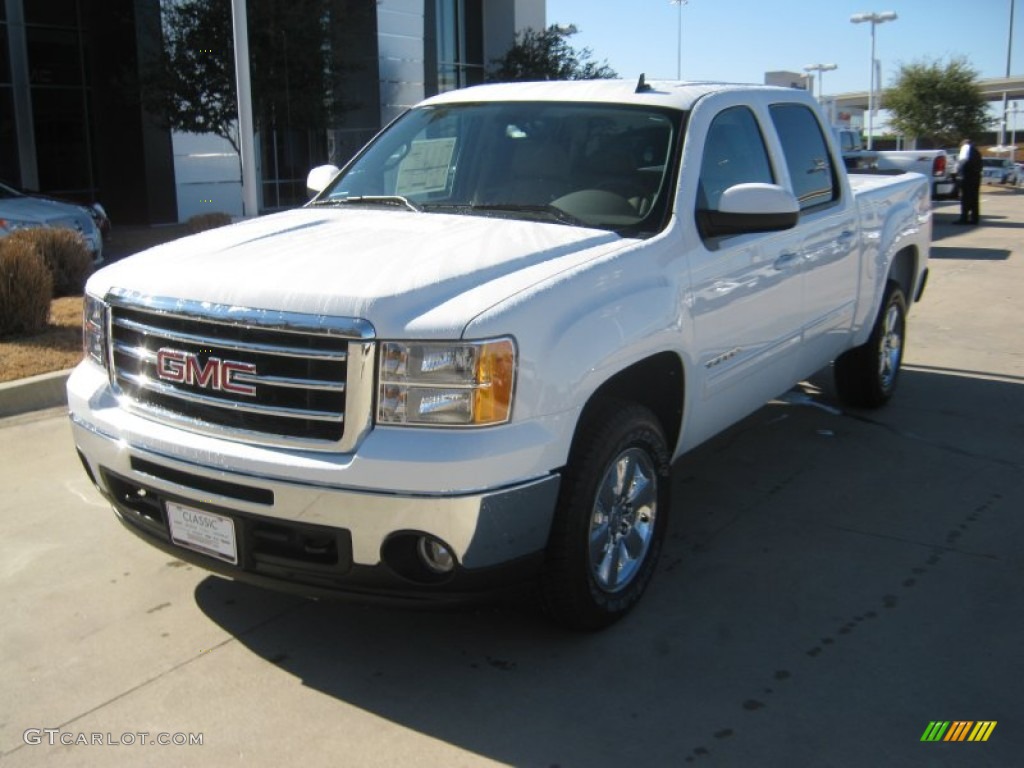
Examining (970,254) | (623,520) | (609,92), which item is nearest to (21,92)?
(970,254)

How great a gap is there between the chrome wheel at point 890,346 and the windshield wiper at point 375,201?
11.6ft

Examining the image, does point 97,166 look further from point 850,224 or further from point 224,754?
point 224,754

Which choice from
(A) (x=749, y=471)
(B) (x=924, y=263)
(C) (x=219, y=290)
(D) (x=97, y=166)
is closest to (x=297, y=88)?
(D) (x=97, y=166)

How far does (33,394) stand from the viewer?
7156 mm

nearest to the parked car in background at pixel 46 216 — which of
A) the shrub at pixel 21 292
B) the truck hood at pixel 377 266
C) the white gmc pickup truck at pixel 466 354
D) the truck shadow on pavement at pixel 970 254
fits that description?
the shrub at pixel 21 292

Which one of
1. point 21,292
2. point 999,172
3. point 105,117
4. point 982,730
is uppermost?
point 105,117

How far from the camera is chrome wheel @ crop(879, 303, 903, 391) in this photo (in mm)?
6867

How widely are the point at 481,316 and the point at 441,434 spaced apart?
38 cm

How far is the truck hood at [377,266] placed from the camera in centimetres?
327

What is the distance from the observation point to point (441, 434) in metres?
3.20

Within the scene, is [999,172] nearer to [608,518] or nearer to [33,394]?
[33,394]

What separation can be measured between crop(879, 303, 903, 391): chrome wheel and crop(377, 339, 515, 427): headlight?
4.32 m

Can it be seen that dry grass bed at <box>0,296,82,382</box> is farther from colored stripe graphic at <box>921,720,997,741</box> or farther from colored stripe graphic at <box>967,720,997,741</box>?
colored stripe graphic at <box>967,720,997,741</box>

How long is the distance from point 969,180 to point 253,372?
21.0 meters
